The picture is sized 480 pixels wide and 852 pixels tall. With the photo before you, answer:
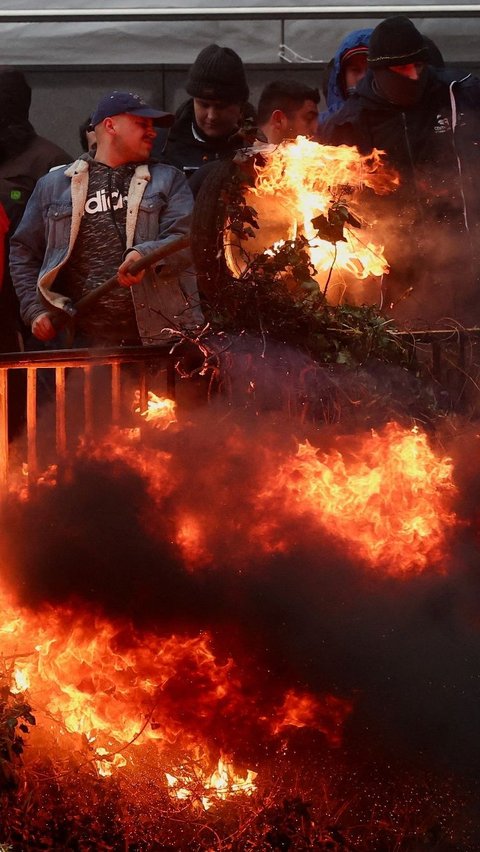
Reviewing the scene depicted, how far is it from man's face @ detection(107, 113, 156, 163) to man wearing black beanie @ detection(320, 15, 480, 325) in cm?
80

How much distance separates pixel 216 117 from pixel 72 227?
891 mm

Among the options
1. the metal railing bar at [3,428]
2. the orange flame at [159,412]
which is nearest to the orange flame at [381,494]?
the orange flame at [159,412]

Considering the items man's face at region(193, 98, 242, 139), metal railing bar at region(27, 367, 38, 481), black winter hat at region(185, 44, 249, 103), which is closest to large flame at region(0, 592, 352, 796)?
metal railing bar at region(27, 367, 38, 481)

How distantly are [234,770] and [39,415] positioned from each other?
1601 mm

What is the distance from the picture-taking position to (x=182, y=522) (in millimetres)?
4434

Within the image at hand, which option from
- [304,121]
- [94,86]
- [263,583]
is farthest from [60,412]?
[94,86]

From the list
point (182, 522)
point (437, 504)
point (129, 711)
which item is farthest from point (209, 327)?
point (129, 711)

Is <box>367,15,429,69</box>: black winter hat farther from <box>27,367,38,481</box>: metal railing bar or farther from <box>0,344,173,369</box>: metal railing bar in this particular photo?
<box>27,367,38,481</box>: metal railing bar

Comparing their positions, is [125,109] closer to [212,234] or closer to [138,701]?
[212,234]

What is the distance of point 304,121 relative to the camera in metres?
5.86

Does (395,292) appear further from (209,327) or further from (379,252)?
(209,327)

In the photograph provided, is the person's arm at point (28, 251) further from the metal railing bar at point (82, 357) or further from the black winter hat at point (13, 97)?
the metal railing bar at point (82, 357)

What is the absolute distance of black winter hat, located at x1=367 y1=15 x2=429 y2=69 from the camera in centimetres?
526

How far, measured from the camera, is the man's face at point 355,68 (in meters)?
5.81
